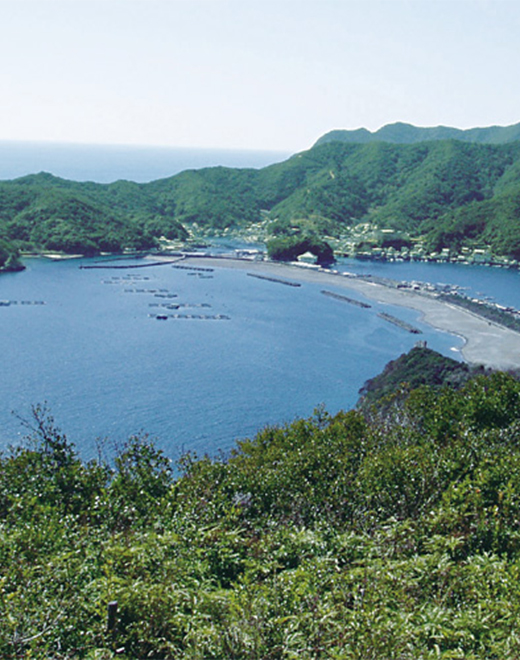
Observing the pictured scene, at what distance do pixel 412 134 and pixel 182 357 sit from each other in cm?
13935

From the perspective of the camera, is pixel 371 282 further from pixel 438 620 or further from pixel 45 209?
pixel 438 620

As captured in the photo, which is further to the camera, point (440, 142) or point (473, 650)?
point (440, 142)

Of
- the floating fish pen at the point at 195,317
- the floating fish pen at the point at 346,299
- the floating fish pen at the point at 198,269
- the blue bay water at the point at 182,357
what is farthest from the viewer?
the floating fish pen at the point at 198,269

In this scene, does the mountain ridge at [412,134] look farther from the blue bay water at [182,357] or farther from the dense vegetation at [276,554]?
the dense vegetation at [276,554]

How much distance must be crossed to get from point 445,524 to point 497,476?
1.61 metres

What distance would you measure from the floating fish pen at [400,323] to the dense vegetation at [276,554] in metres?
26.0

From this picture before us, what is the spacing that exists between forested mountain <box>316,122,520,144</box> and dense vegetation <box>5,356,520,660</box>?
140m

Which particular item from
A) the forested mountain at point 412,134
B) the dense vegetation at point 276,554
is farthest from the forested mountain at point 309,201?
the dense vegetation at point 276,554

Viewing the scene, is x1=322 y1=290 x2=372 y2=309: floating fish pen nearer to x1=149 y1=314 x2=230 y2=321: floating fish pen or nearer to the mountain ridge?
x1=149 y1=314 x2=230 y2=321: floating fish pen

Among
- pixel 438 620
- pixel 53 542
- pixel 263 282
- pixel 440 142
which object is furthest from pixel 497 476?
pixel 440 142

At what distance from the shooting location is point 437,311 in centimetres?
4334

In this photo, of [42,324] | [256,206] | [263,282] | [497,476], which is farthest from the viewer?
[256,206]

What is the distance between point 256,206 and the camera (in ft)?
311

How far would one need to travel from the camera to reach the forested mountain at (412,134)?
5659 inches
